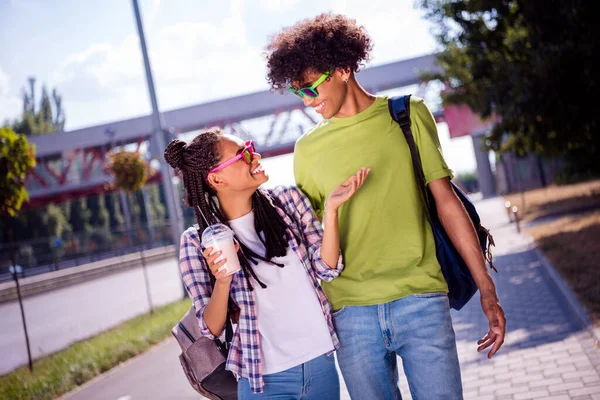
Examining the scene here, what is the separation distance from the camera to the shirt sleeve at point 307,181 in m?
2.88

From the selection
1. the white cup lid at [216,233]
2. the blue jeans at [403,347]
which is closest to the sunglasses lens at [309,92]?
the white cup lid at [216,233]

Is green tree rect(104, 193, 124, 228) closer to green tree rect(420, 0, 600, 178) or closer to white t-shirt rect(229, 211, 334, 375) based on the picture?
green tree rect(420, 0, 600, 178)

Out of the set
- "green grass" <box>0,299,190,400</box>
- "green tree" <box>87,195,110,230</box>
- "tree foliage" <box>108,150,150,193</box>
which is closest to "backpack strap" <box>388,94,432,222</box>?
"green grass" <box>0,299,190,400</box>

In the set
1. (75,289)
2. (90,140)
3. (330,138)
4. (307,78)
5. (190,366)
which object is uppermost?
(90,140)

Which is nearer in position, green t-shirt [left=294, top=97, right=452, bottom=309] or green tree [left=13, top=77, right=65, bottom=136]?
green t-shirt [left=294, top=97, right=452, bottom=309]

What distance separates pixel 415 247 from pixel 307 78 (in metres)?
0.81

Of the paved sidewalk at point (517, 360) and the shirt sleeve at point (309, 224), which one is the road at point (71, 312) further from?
the shirt sleeve at point (309, 224)

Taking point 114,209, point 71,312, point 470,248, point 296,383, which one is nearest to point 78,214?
point 114,209

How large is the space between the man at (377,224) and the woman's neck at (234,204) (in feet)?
1.00

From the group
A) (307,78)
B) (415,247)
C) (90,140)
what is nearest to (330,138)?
(307,78)

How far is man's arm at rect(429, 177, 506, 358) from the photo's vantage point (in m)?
2.46

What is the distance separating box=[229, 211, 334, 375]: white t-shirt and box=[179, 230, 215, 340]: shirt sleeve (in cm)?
20

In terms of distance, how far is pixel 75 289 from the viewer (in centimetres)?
2417

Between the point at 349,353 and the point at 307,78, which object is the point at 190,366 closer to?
the point at 349,353
